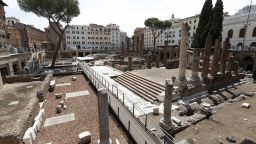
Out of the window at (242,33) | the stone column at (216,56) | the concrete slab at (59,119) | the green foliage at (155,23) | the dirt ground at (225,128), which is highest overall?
the green foliage at (155,23)

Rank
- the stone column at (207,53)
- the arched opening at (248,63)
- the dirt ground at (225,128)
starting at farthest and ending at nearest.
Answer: the arched opening at (248,63)
the stone column at (207,53)
the dirt ground at (225,128)

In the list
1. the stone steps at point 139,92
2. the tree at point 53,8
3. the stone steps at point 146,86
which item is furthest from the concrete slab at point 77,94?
the tree at point 53,8

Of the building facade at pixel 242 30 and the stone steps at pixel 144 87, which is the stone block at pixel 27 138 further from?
the building facade at pixel 242 30

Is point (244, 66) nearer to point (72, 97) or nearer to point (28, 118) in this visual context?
point (72, 97)

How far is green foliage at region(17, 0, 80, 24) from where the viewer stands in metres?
24.6

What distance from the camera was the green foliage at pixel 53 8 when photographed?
24562 millimetres

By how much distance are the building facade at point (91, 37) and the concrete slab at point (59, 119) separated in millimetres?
57891

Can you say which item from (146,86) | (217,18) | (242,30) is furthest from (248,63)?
(146,86)

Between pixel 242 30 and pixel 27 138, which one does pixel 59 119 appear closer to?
pixel 27 138

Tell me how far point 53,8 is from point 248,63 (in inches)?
1586

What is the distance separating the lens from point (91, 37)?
7294 centimetres

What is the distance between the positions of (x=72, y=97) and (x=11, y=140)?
7329 mm

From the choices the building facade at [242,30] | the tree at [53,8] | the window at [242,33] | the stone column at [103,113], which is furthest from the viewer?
the window at [242,33]

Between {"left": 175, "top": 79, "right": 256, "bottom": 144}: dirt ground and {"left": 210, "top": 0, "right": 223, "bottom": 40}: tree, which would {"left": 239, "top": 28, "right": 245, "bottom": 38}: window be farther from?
{"left": 175, "top": 79, "right": 256, "bottom": 144}: dirt ground
